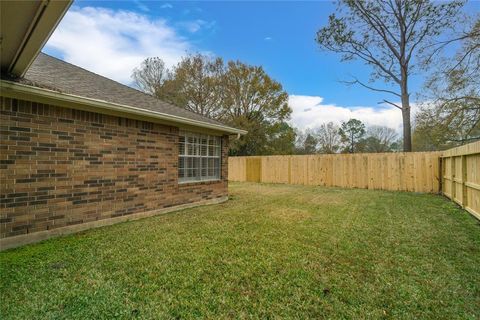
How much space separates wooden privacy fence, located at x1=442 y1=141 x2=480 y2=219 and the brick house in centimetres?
696

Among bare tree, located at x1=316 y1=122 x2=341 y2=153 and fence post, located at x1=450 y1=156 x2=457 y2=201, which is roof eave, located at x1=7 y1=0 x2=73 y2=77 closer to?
fence post, located at x1=450 y1=156 x2=457 y2=201

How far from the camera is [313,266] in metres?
3.31

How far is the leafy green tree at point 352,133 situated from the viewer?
31.8 metres

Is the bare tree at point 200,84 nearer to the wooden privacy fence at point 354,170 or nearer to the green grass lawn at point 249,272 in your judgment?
the wooden privacy fence at point 354,170

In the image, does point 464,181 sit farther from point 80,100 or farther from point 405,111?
point 80,100

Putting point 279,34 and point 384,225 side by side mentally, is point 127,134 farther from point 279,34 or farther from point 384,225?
point 279,34

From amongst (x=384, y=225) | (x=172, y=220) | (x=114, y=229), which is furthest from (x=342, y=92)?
(x=114, y=229)

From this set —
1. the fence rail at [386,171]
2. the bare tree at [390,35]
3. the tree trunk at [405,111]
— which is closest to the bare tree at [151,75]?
the fence rail at [386,171]

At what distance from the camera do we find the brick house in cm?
388

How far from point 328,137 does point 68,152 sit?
104ft

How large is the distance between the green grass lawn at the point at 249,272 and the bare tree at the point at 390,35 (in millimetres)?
11707

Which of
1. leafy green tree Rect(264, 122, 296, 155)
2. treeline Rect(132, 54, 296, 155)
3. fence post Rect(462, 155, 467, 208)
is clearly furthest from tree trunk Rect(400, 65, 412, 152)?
leafy green tree Rect(264, 122, 296, 155)

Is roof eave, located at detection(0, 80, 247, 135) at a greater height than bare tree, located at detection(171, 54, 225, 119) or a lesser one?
lesser

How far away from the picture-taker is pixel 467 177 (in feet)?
21.3
